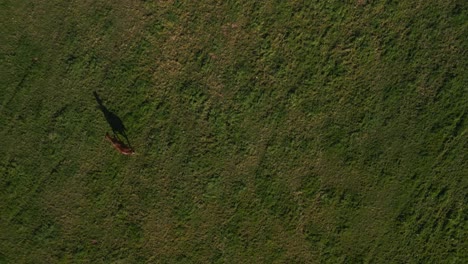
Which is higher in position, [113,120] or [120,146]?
[113,120]

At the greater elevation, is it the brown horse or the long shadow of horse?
the long shadow of horse

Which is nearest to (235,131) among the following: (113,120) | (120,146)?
(120,146)

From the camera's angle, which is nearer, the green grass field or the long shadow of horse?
the green grass field

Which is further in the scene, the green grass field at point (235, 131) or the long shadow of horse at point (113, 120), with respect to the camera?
the long shadow of horse at point (113, 120)

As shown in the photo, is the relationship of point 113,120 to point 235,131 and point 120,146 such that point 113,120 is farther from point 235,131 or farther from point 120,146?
point 235,131

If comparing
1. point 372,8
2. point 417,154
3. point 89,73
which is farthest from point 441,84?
point 89,73
